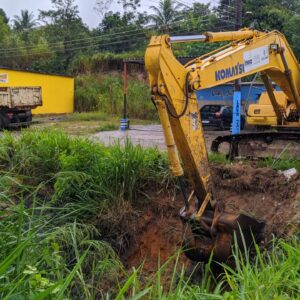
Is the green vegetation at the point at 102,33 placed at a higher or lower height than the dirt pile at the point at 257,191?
higher

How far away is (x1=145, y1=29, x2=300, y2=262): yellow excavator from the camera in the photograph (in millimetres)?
4754

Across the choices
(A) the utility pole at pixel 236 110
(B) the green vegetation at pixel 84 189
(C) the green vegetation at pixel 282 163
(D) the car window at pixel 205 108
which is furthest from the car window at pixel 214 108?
(B) the green vegetation at pixel 84 189

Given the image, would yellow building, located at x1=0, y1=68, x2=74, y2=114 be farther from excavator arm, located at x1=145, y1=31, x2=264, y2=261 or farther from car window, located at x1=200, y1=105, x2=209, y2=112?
excavator arm, located at x1=145, y1=31, x2=264, y2=261

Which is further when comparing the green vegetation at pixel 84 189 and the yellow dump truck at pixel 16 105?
the yellow dump truck at pixel 16 105

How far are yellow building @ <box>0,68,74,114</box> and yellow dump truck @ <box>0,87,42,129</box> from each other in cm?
473

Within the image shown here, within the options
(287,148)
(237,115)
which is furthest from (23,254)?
(237,115)

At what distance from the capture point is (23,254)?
130 inches

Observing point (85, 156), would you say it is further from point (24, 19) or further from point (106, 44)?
point (24, 19)

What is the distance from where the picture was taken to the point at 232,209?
664 cm

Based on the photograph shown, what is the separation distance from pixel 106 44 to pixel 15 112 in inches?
932

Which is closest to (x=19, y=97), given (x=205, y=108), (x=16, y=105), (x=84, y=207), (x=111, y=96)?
(x=16, y=105)

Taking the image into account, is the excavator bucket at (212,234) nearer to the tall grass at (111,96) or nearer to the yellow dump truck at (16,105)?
the yellow dump truck at (16,105)

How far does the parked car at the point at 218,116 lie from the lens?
17.9 metres

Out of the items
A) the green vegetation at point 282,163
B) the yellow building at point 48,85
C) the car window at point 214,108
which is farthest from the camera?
the yellow building at point 48,85
